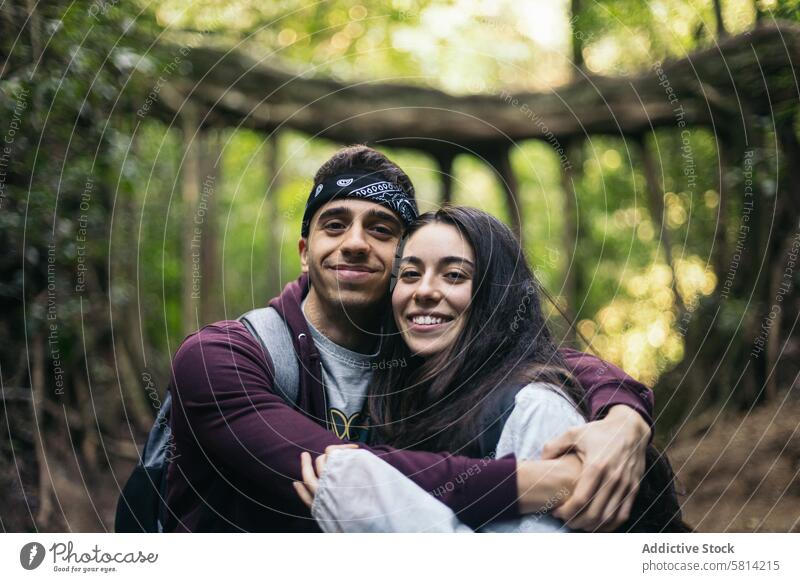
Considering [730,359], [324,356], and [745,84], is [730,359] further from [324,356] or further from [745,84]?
[324,356]

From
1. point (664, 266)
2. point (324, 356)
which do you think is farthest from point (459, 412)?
point (664, 266)

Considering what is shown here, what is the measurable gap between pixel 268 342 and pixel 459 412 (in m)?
0.35

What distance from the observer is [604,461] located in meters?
1.25

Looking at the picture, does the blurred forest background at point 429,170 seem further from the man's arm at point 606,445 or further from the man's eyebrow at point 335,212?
the man's eyebrow at point 335,212

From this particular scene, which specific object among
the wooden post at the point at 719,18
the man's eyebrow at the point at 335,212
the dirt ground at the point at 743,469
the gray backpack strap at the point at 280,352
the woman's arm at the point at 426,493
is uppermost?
the wooden post at the point at 719,18

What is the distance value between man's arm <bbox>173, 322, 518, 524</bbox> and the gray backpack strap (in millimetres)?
16

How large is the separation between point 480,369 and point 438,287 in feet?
0.51

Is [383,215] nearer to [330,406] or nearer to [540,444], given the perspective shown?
[330,406]

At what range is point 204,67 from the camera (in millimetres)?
2932

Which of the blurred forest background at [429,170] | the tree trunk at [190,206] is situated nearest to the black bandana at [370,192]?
the blurred forest background at [429,170]

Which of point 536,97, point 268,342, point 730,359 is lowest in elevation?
point 730,359

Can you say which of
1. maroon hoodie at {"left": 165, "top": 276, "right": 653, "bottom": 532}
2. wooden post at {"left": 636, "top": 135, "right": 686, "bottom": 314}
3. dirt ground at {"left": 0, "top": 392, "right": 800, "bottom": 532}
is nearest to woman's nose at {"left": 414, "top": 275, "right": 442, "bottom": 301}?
maroon hoodie at {"left": 165, "top": 276, "right": 653, "bottom": 532}

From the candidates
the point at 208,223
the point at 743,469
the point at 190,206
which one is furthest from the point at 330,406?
the point at 208,223

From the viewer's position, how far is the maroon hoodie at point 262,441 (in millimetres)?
1255
